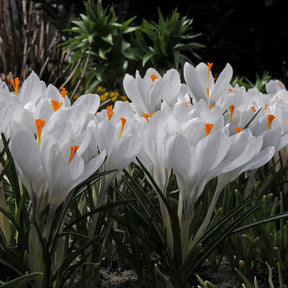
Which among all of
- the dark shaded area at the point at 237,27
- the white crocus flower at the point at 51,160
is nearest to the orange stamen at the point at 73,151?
the white crocus flower at the point at 51,160

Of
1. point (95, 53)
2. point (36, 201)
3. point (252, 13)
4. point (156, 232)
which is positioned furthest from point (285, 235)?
point (252, 13)

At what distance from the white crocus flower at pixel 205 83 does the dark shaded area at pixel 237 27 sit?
14.8 feet

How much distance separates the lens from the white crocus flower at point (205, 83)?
44.3 inches

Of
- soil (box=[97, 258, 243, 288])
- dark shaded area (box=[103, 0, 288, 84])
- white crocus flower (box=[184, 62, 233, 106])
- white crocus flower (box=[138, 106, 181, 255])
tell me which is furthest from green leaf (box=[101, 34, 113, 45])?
white crocus flower (box=[138, 106, 181, 255])

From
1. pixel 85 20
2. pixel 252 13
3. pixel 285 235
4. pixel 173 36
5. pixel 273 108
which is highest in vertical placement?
pixel 252 13

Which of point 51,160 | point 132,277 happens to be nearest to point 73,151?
point 51,160

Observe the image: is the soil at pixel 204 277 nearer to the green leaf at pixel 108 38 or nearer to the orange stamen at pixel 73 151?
the orange stamen at pixel 73 151

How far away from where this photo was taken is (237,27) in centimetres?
600

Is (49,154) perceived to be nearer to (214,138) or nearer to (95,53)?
(214,138)

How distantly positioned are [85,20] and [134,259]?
3568 mm

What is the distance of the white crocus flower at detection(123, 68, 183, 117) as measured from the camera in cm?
110

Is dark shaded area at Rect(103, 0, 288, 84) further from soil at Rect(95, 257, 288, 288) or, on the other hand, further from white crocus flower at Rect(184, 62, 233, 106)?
soil at Rect(95, 257, 288, 288)

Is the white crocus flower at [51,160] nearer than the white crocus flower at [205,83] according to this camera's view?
Yes

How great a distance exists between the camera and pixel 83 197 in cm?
96
